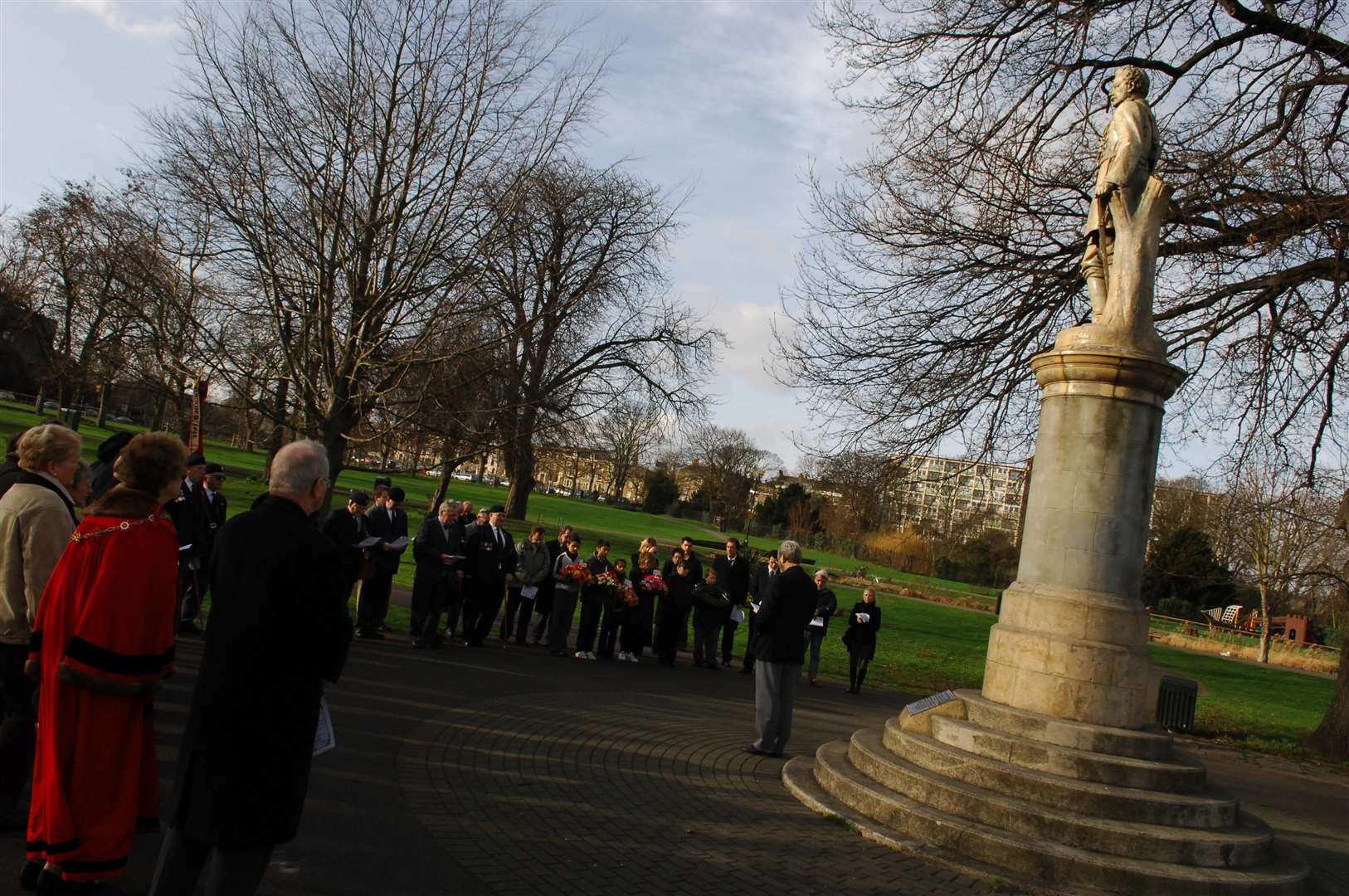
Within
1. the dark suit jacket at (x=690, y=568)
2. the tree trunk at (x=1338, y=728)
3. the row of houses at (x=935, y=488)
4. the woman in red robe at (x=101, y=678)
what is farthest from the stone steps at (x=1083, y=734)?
the tree trunk at (x=1338, y=728)

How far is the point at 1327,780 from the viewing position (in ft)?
38.7

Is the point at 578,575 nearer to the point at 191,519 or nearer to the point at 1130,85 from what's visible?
the point at 191,519

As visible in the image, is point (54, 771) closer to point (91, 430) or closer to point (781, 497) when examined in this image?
point (91, 430)

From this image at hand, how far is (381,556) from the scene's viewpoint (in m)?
12.4

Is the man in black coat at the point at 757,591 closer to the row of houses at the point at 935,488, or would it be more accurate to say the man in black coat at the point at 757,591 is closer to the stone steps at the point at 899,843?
the row of houses at the point at 935,488

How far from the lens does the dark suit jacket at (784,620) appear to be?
853 centimetres

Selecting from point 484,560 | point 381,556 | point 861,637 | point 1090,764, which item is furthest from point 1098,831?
point 381,556

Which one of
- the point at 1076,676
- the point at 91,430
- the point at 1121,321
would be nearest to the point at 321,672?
the point at 1076,676

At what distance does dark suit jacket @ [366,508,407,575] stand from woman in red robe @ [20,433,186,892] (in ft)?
26.8

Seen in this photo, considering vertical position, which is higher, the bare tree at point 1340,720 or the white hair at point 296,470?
the white hair at point 296,470

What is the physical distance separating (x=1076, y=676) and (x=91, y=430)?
51.0 metres

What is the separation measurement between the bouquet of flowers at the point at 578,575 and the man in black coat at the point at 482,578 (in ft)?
3.15

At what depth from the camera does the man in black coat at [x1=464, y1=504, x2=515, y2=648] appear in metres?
13.2

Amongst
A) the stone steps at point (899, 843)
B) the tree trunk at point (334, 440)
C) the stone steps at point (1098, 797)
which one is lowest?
the stone steps at point (899, 843)
